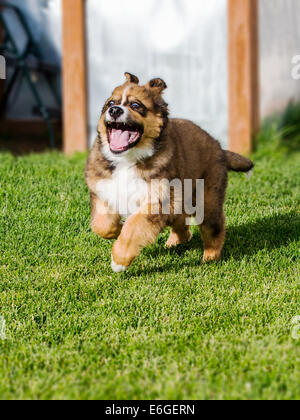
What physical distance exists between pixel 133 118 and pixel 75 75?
453 cm

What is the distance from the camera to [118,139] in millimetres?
3152

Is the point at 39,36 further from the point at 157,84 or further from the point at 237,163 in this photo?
the point at 157,84

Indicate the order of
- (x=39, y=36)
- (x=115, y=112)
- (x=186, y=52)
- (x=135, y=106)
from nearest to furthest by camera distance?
(x=115, y=112) < (x=135, y=106) < (x=186, y=52) < (x=39, y=36)

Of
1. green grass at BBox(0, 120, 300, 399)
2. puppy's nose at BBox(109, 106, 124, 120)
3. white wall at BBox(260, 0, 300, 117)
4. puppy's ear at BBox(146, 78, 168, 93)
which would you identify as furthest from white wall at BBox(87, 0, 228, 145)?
puppy's nose at BBox(109, 106, 124, 120)

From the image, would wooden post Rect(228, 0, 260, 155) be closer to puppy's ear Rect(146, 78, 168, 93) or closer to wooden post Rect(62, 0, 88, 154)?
wooden post Rect(62, 0, 88, 154)

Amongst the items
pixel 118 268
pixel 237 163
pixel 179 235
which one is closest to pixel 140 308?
pixel 118 268

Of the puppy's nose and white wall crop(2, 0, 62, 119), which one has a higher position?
white wall crop(2, 0, 62, 119)

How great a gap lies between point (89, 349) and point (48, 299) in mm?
593

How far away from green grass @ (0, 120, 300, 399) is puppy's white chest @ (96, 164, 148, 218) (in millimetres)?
449

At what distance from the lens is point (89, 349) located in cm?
267

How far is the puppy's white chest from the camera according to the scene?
128 inches

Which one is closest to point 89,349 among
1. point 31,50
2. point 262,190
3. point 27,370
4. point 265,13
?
point 27,370

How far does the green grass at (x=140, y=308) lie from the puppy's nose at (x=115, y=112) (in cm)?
97
